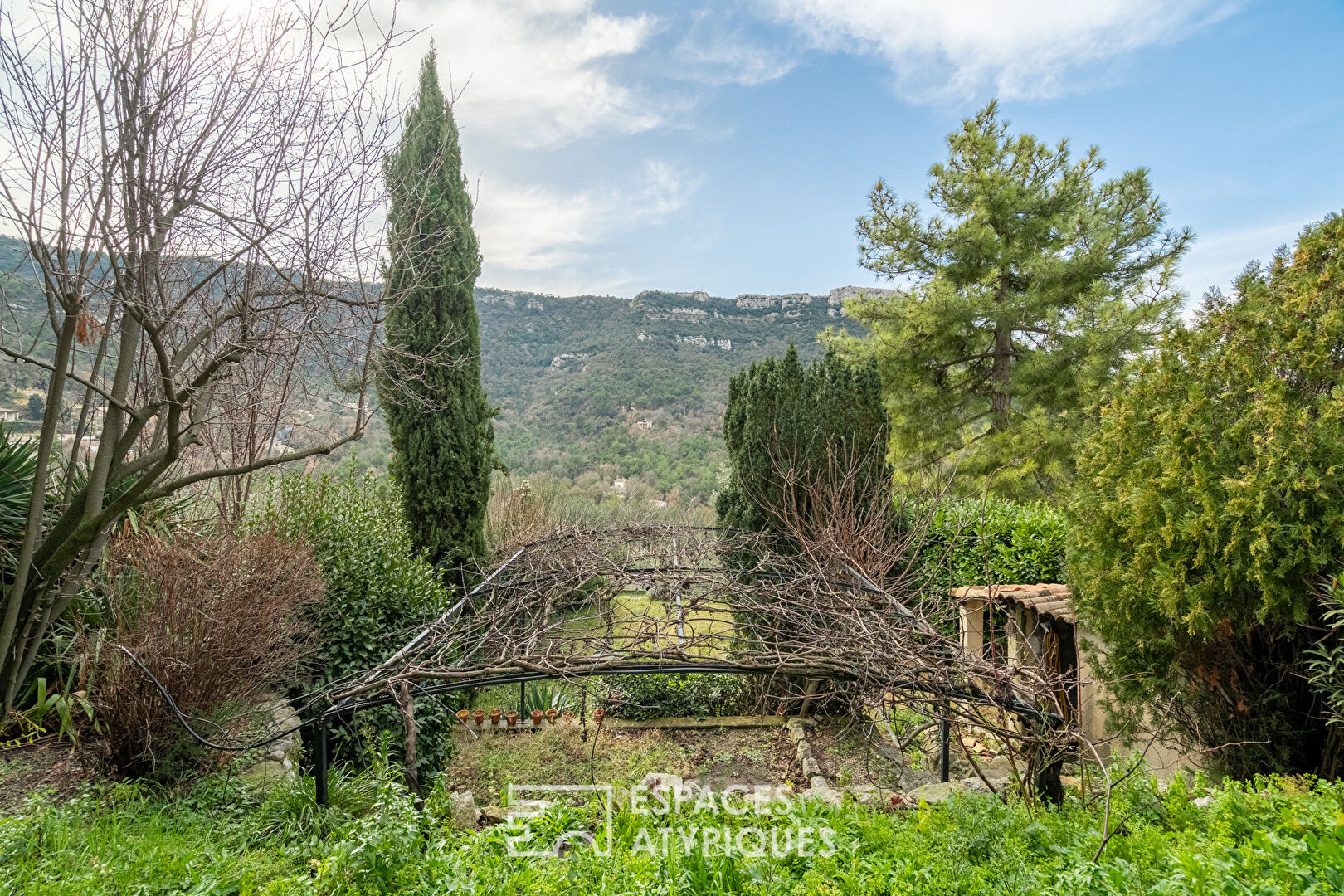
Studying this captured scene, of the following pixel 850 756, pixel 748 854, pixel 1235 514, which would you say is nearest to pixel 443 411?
pixel 850 756

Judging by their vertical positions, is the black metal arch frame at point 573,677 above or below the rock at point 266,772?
above

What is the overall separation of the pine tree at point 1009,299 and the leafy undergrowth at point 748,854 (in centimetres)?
857

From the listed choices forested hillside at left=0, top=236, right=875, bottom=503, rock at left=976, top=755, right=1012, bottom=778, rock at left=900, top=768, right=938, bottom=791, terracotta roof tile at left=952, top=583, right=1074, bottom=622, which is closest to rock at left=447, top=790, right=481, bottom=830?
rock at left=900, top=768, right=938, bottom=791

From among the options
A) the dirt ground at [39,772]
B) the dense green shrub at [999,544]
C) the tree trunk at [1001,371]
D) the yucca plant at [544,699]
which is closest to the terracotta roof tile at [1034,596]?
the dense green shrub at [999,544]

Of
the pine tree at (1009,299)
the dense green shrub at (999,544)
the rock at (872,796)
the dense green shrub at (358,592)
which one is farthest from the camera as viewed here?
the pine tree at (1009,299)

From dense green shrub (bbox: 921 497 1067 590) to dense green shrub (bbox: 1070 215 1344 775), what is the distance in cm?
187

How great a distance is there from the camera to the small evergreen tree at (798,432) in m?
6.25

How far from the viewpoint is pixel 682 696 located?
21.5ft

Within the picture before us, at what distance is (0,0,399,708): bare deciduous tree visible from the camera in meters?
2.86

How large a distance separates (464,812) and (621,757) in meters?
1.86

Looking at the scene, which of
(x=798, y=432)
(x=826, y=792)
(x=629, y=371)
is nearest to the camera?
(x=826, y=792)

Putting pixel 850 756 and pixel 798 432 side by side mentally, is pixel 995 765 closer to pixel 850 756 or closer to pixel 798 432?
pixel 850 756

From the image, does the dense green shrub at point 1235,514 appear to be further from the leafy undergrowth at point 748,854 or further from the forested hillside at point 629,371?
the forested hillside at point 629,371

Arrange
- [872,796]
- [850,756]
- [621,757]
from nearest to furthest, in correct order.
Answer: [872,796] < [621,757] < [850,756]
